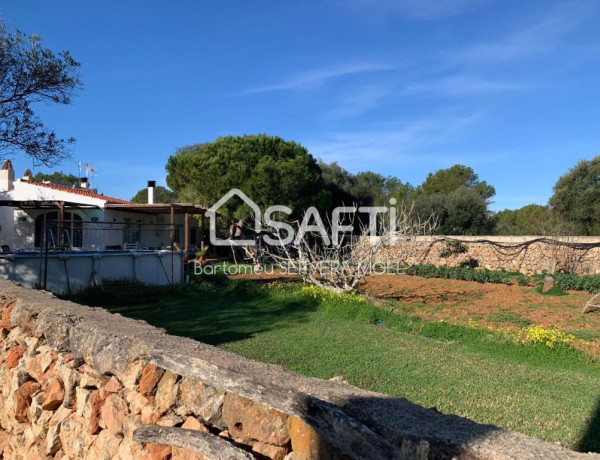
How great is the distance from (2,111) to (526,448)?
45.6 feet

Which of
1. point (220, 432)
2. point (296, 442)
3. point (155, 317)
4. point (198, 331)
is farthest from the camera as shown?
point (155, 317)

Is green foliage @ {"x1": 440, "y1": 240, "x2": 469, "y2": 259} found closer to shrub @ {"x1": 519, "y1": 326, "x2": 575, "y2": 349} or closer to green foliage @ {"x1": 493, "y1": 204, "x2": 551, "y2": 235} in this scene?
green foliage @ {"x1": 493, "y1": 204, "x2": 551, "y2": 235}

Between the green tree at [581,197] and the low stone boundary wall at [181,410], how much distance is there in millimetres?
26395

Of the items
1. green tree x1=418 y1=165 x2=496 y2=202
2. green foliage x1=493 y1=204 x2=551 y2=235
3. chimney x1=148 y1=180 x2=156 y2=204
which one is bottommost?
green foliage x1=493 y1=204 x2=551 y2=235

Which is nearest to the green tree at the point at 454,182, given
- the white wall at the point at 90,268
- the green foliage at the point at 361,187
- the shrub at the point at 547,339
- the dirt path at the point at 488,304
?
the green foliage at the point at 361,187

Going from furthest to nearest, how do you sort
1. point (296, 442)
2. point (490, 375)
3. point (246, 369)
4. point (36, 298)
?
1. point (490, 375)
2. point (36, 298)
3. point (246, 369)
4. point (296, 442)

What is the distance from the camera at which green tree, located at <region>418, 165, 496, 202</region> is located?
36281 millimetres

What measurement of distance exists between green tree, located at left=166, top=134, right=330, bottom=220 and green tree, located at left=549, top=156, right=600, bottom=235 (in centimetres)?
1302

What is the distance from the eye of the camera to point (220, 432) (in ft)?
6.20

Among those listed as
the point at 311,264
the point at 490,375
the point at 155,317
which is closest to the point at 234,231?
the point at 311,264

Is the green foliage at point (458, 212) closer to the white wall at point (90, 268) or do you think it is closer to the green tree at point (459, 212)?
the green tree at point (459, 212)

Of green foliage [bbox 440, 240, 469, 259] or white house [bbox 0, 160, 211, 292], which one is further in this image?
green foliage [bbox 440, 240, 469, 259]

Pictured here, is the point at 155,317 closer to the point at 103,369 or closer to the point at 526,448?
the point at 103,369

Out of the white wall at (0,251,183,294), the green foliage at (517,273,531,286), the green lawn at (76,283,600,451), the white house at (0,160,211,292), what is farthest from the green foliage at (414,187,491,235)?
the green lawn at (76,283,600,451)
